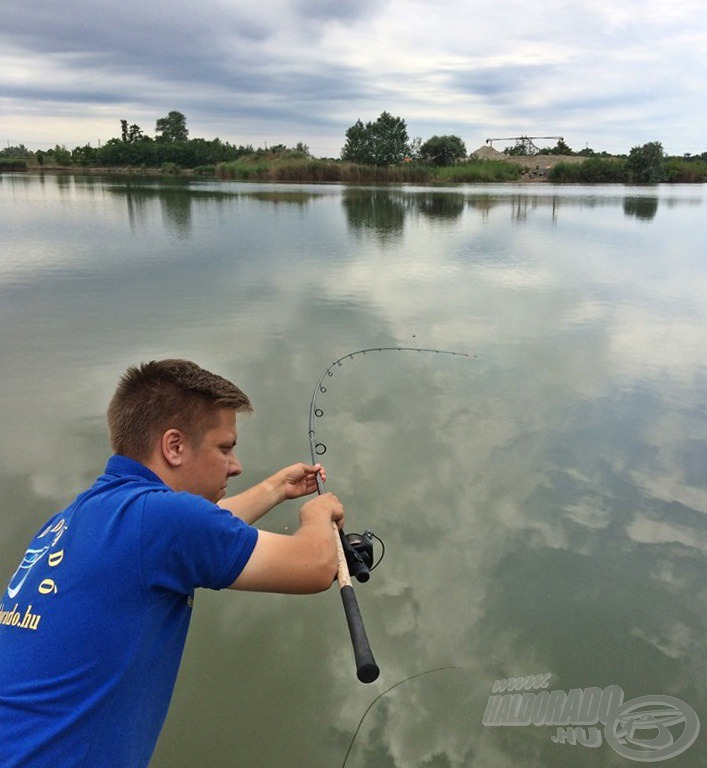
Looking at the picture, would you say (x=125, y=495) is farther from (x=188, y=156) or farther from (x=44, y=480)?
(x=188, y=156)

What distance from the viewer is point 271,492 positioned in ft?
6.75

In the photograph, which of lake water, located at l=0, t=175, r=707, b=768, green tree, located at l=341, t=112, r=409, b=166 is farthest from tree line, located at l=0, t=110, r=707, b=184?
lake water, located at l=0, t=175, r=707, b=768

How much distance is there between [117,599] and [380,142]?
65379 millimetres

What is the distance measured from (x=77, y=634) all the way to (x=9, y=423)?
408 cm

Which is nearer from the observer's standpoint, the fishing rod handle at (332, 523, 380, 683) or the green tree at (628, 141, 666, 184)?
the fishing rod handle at (332, 523, 380, 683)

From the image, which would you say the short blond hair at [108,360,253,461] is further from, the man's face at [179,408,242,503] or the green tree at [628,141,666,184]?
the green tree at [628,141,666,184]

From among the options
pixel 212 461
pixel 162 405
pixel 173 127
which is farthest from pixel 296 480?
pixel 173 127

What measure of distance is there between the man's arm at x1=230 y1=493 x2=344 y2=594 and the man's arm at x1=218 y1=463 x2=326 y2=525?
20.2 inches

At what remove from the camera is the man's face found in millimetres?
1475

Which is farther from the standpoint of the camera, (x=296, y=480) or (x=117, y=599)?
(x=296, y=480)

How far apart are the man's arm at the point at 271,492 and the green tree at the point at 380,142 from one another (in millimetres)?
62838

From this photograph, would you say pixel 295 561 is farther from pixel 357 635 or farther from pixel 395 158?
pixel 395 158

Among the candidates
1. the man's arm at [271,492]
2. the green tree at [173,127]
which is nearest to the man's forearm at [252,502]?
the man's arm at [271,492]

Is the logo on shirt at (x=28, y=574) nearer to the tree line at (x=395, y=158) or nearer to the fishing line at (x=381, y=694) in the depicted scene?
the fishing line at (x=381, y=694)
